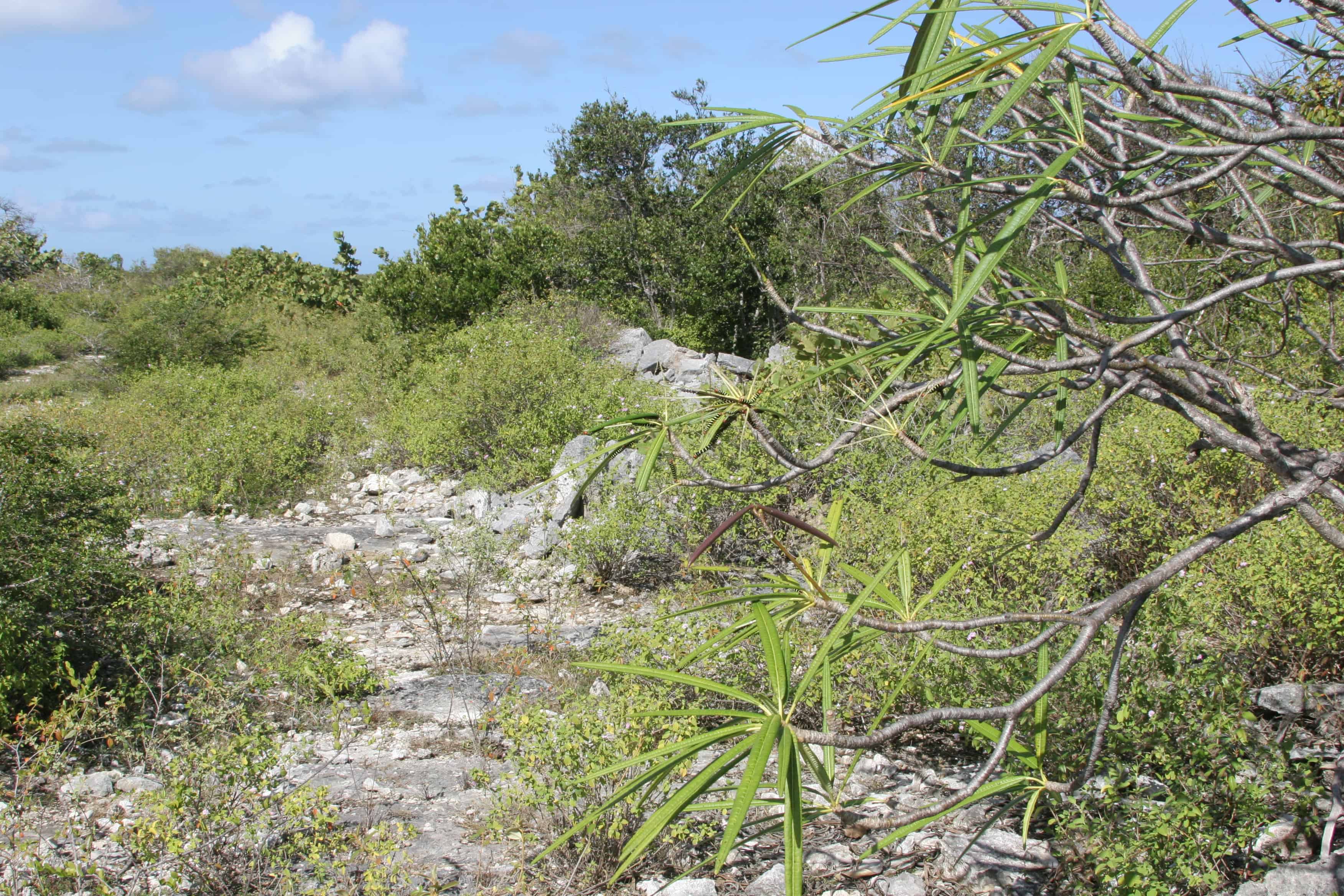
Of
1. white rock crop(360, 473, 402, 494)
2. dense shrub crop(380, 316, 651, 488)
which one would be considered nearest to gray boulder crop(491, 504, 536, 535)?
dense shrub crop(380, 316, 651, 488)

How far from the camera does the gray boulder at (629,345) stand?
12.9 metres

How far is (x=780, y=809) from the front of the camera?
291cm

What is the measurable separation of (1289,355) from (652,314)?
1136 cm

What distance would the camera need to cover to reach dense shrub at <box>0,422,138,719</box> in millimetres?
3625

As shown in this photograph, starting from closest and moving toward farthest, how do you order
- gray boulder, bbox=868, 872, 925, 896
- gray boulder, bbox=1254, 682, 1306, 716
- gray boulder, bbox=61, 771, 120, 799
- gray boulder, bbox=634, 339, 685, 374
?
gray boulder, bbox=868, 872, 925, 896 → gray boulder, bbox=1254, 682, 1306, 716 → gray boulder, bbox=61, 771, 120, 799 → gray boulder, bbox=634, 339, 685, 374

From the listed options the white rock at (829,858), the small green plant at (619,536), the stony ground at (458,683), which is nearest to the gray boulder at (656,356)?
the stony ground at (458,683)

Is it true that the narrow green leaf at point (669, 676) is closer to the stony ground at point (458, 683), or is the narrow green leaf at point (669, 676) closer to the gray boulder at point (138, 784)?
the stony ground at point (458, 683)

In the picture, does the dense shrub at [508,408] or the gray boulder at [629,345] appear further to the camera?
the gray boulder at [629,345]

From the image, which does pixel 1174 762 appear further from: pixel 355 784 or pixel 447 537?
pixel 447 537

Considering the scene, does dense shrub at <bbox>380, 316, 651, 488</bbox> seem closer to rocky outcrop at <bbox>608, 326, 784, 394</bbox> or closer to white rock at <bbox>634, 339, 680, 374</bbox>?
rocky outcrop at <bbox>608, 326, 784, 394</bbox>

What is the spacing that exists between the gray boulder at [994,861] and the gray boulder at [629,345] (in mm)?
9718

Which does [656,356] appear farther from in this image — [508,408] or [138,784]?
[138,784]

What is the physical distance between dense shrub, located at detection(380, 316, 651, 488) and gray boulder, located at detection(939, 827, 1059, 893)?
5.65m

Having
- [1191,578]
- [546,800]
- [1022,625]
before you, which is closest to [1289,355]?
[1191,578]
